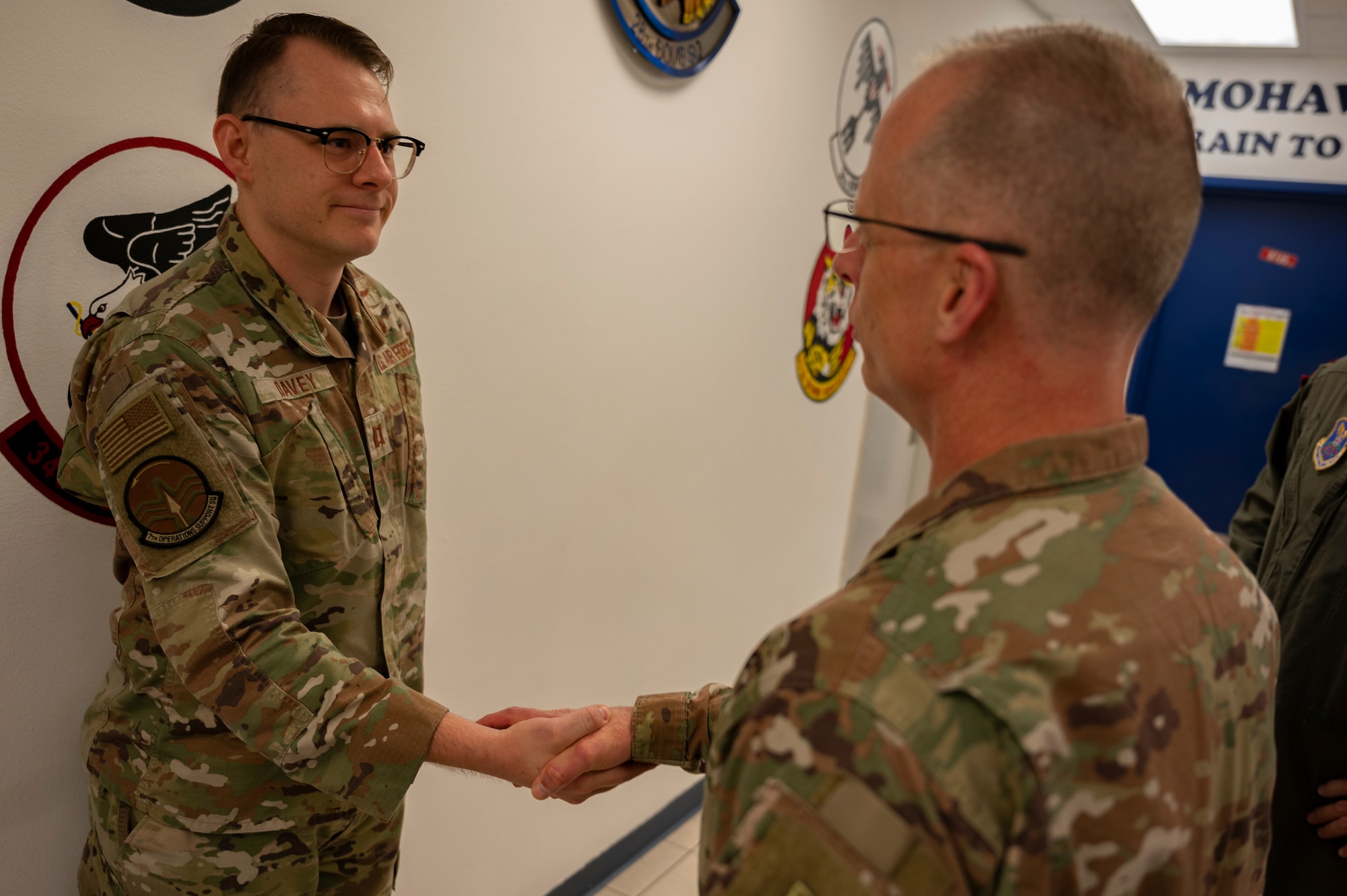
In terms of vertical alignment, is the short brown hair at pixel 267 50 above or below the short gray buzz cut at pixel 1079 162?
above

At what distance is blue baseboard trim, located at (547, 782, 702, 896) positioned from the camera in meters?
2.41

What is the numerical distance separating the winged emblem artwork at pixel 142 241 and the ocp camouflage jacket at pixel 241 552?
6.8 inches

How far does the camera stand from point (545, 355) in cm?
200

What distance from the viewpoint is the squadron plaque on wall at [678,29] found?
201cm

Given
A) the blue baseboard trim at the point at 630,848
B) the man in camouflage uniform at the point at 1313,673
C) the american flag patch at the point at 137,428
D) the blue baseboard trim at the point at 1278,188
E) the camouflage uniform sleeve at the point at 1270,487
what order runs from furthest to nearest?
the blue baseboard trim at the point at 1278,188 → the blue baseboard trim at the point at 630,848 → the camouflage uniform sleeve at the point at 1270,487 → the man in camouflage uniform at the point at 1313,673 → the american flag patch at the point at 137,428

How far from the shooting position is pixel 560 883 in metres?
2.36

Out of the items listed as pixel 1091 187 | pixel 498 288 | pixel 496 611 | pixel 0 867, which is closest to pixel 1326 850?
pixel 1091 187

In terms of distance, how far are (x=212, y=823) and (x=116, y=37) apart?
105cm

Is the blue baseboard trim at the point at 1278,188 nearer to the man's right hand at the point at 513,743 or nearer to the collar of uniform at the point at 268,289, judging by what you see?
the man's right hand at the point at 513,743

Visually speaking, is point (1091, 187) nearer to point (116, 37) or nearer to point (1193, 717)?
point (1193, 717)

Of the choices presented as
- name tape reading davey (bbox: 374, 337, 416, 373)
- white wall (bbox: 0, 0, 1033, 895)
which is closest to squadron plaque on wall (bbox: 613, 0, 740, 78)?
white wall (bbox: 0, 0, 1033, 895)

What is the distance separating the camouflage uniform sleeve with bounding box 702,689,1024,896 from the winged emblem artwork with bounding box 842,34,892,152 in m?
2.66

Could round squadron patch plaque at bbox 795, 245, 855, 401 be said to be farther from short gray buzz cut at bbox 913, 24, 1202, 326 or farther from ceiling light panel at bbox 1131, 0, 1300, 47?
ceiling light panel at bbox 1131, 0, 1300, 47

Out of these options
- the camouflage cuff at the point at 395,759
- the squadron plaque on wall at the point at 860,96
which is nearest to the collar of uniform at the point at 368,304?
the camouflage cuff at the point at 395,759
